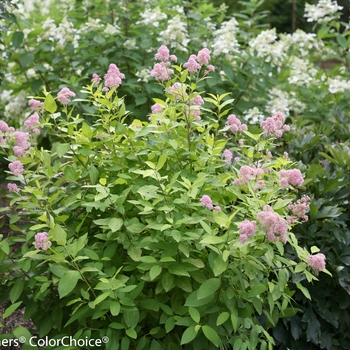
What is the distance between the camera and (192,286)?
2.19 m

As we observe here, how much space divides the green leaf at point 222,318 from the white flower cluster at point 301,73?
3.95m

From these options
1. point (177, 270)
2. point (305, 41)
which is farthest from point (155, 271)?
point (305, 41)

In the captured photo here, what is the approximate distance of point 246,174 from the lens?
2051 millimetres

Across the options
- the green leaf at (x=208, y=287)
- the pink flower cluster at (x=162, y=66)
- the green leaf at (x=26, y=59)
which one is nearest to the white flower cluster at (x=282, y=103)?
the green leaf at (x=26, y=59)

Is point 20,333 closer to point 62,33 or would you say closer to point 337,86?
point 62,33

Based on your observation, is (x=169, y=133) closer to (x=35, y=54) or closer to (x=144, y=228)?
(x=144, y=228)

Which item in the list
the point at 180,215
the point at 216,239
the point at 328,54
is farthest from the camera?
the point at 328,54

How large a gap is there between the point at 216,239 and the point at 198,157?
0.56 metres

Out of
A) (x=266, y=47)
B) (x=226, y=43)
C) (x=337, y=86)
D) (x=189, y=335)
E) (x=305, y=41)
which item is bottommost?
(x=337, y=86)

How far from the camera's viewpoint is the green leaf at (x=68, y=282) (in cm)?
189

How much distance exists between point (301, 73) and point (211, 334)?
4178mm

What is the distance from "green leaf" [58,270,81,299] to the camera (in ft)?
6.21

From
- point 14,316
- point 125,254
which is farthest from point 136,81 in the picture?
point 125,254

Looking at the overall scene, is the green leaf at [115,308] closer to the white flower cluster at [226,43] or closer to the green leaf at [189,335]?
the green leaf at [189,335]
